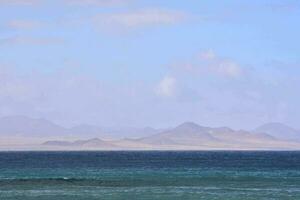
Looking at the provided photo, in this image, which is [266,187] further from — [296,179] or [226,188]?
[296,179]

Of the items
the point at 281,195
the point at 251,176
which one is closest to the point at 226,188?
the point at 281,195

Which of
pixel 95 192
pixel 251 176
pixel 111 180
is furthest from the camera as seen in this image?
pixel 251 176

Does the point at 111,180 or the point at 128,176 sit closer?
the point at 111,180

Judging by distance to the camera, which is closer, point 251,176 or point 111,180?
point 111,180

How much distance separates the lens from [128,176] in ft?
313

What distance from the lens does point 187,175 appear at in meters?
96.9

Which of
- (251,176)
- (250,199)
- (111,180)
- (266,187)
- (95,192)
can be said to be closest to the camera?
(250,199)

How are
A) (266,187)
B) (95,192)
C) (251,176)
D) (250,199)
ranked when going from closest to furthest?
(250,199)
(95,192)
(266,187)
(251,176)

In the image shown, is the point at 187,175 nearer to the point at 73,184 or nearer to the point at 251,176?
the point at 251,176

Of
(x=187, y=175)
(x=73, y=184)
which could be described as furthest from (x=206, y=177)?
(x=73, y=184)

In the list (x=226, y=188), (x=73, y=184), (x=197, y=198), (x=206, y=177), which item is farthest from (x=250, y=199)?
(x=206, y=177)

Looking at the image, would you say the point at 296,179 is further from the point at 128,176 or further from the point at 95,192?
the point at 95,192

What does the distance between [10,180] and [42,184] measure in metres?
7.06

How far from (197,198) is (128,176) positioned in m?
30.5
